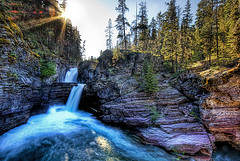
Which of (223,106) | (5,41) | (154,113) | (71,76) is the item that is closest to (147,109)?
(154,113)

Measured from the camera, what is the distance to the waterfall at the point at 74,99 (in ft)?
53.8

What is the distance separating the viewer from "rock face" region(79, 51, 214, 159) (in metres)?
6.94

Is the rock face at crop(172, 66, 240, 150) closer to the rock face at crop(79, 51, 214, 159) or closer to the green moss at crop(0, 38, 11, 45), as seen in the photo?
the rock face at crop(79, 51, 214, 159)

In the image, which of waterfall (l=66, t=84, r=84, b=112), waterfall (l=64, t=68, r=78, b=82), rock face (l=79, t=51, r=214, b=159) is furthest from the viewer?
waterfall (l=64, t=68, r=78, b=82)

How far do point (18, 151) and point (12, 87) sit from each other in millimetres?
5229

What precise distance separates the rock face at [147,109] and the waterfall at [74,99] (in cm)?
168

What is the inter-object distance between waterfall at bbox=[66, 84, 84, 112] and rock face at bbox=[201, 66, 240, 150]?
55.9ft

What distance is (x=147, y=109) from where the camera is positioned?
9.98 meters

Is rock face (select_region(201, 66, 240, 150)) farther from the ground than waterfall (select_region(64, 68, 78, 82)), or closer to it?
closer to it

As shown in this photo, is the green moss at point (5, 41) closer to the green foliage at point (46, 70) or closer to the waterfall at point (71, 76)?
the green foliage at point (46, 70)

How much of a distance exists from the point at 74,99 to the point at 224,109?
19.0 metres

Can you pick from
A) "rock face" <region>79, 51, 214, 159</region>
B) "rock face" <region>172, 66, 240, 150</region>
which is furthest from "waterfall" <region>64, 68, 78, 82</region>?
"rock face" <region>172, 66, 240, 150</region>

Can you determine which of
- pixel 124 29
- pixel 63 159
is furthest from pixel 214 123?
pixel 124 29

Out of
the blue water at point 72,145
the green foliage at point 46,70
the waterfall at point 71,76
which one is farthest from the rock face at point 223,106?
the waterfall at point 71,76
